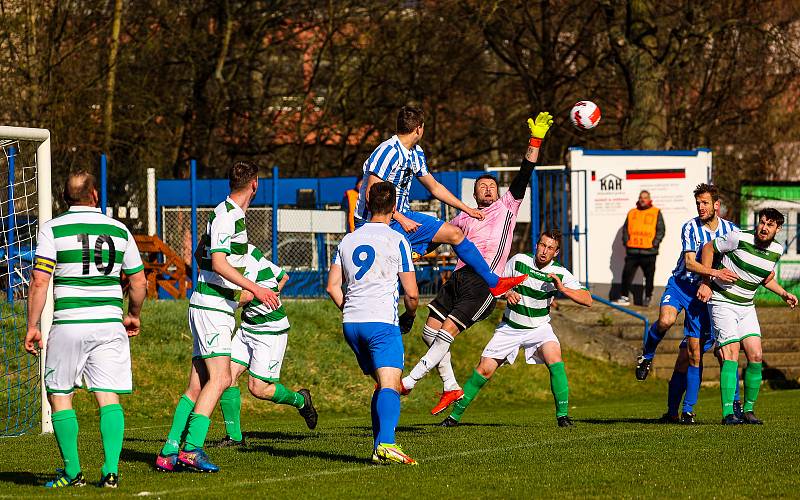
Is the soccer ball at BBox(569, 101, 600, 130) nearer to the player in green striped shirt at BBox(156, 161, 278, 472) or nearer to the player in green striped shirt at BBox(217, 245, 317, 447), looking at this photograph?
the player in green striped shirt at BBox(217, 245, 317, 447)

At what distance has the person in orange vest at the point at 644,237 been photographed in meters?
23.0

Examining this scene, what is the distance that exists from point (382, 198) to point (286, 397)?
2.93 m

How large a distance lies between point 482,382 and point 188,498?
5867 millimetres

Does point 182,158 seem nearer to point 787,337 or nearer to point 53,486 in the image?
point 787,337

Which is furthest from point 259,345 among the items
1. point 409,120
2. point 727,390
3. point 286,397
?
point 727,390

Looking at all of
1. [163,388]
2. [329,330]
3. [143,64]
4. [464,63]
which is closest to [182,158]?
[143,64]

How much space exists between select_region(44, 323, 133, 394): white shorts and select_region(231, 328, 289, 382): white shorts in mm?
2933

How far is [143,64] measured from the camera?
28.9 m

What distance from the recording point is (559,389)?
13.0 metres

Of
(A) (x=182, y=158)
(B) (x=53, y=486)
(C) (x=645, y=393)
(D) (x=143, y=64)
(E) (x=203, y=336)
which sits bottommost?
(C) (x=645, y=393)

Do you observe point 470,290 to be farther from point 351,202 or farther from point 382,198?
point 351,202

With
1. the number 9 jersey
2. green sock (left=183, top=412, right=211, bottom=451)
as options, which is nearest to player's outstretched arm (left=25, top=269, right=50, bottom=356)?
green sock (left=183, top=412, right=211, bottom=451)

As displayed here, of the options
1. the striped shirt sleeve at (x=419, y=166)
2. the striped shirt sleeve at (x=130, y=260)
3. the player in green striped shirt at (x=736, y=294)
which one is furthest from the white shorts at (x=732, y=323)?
the striped shirt sleeve at (x=130, y=260)

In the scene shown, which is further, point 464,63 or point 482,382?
point 464,63
